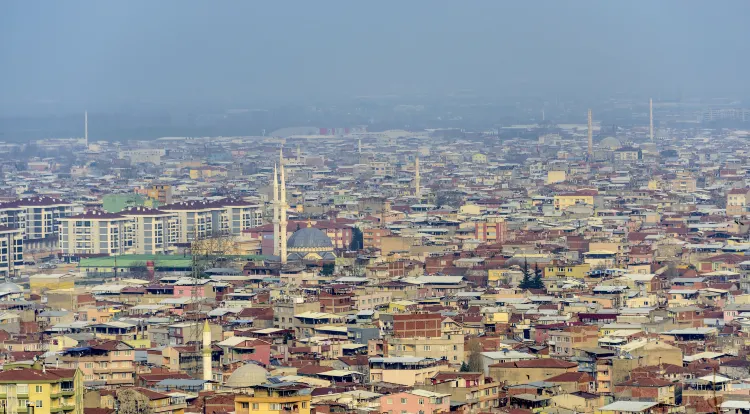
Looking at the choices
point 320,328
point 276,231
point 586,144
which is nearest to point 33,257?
point 276,231

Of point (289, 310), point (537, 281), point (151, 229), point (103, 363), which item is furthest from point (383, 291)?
point (151, 229)

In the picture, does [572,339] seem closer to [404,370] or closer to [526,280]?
[404,370]

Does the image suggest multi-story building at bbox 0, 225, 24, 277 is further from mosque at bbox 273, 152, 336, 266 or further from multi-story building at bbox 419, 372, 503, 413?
multi-story building at bbox 419, 372, 503, 413

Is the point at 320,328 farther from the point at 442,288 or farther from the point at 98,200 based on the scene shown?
the point at 98,200

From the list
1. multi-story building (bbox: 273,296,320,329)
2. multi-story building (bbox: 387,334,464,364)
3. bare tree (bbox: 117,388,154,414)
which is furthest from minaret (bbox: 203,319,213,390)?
multi-story building (bbox: 273,296,320,329)

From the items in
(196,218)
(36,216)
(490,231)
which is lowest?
(490,231)

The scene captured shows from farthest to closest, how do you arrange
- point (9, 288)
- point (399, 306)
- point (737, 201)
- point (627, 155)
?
point (627, 155)
point (737, 201)
point (9, 288)
point (399, 306)

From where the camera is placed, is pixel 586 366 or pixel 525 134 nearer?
pixel 586 366
